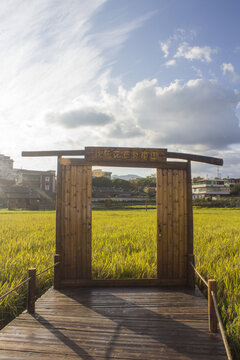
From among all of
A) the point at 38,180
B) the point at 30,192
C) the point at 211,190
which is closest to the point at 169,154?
the point at 30,192

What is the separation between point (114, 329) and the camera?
354 centimetres

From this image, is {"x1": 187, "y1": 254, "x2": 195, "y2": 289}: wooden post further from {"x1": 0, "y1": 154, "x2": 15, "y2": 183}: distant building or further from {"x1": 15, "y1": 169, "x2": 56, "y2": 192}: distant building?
{"x1": 0, "y1": 154, "x2": 15, "y2": 183}: distant building

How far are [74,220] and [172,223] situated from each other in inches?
92.4

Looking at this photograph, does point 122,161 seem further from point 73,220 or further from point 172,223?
point 172,223

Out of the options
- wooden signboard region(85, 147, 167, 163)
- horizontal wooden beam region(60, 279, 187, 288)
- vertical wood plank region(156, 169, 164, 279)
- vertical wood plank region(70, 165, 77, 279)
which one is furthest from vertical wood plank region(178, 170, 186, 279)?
vertical wood plank region(70, 165, 77, 279)

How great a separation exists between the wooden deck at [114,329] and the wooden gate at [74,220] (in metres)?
0.65

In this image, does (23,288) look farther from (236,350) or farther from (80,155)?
(236,350)

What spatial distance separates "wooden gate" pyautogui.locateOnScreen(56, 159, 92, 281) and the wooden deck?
648mm

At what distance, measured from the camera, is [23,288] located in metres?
5.26

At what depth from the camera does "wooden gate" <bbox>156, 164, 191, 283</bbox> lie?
18.3 feet

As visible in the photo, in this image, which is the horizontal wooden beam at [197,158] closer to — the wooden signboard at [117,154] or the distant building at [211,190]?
the wooden signboard at [117,154]

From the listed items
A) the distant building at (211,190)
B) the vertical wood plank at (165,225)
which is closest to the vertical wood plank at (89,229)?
the vertical wood plank at (165,225)

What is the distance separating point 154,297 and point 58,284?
2161 mm

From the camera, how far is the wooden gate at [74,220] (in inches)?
215
